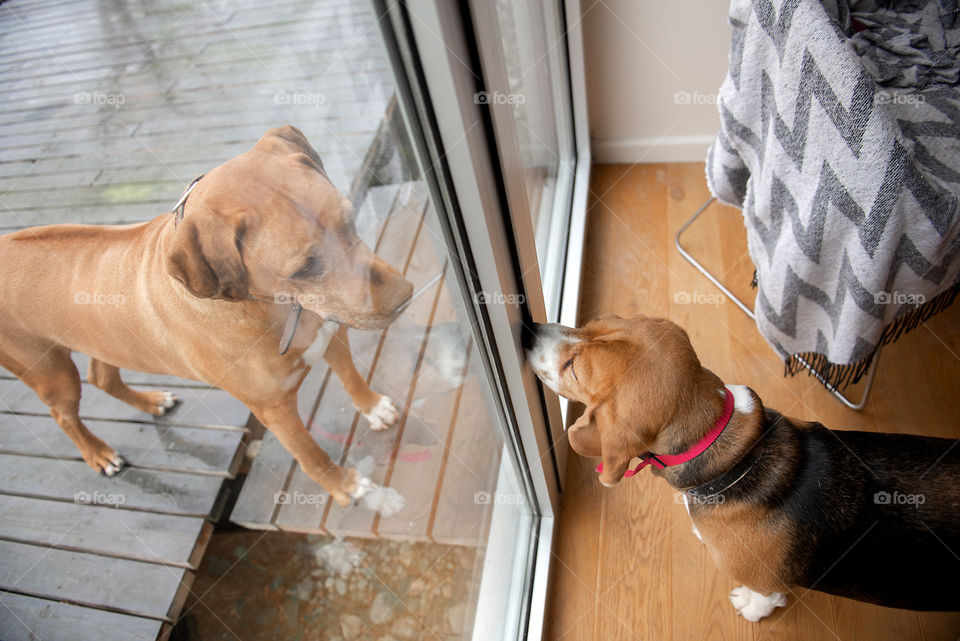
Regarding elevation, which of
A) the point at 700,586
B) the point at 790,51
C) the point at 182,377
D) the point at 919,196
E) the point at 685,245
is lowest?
the point at 700,586

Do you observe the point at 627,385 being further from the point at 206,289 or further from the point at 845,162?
the point at 206,289

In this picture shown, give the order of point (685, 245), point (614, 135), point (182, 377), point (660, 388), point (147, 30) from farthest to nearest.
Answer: point (614, 135) → point (685, 245) → point (660, 388) → point (182, 377) → point (147, 30)

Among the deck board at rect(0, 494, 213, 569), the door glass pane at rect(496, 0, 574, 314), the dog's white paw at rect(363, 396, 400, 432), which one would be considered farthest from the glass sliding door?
the deck board at rect(0, 494, 213, 569)

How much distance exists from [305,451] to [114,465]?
0.36m

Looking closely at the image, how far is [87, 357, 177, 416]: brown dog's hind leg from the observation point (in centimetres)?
62

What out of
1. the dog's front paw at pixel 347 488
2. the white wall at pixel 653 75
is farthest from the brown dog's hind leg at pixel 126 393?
the white wall at pixel 653 75

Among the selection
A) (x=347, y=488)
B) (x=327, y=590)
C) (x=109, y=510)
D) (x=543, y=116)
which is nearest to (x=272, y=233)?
(x=109, y=510)

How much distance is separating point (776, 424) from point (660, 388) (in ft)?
1.21

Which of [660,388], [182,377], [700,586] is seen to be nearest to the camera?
[182,377]

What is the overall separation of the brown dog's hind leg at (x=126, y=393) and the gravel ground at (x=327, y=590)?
9.2 inches

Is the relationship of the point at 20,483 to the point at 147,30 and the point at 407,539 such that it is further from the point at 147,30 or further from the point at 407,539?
the point at 407,539

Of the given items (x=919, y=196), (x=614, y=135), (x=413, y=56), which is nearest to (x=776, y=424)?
(x=919, y=196)

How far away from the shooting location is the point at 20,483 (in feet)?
1.91

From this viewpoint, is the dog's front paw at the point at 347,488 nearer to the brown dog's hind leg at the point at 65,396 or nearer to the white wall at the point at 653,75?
the brown dog's hind leg at the point at 65,396
